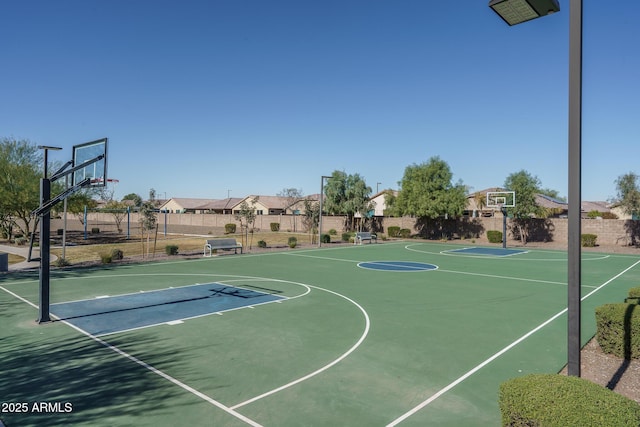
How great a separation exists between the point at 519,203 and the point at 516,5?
3635 centimetres

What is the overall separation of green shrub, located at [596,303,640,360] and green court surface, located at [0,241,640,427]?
897mm

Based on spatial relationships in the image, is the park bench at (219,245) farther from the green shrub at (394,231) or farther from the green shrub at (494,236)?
the green shrub at (494,236)

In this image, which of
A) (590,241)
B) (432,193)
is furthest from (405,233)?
(590,241)

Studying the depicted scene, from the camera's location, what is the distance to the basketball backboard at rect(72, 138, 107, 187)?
38.1 feet

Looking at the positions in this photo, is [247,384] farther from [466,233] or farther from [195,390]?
[466,233]

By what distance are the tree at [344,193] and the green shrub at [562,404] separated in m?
43.7

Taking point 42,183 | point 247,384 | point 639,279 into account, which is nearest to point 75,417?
point 247,384

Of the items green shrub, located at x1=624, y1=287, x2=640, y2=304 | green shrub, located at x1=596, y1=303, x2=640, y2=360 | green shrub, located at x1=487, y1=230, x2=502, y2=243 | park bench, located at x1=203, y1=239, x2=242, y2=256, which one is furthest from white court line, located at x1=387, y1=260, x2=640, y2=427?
green shrub, located at x1=487, y1=230, x2=502, y2=243

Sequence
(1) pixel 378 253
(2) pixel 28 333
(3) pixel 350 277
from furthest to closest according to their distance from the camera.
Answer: (1) pixel 378 253
(3) pixel 350 277
(2) pixel 28 333

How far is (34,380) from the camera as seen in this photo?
22.9 ft

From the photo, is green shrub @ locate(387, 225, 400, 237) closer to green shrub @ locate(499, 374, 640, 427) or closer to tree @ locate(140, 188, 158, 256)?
tree @ locate(140, 188, 158, 256)

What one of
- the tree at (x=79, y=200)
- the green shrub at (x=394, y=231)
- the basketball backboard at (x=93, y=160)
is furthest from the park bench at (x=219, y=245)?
the green shrub at (x=394, y=231)

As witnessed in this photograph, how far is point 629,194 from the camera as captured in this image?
3503 centimetres

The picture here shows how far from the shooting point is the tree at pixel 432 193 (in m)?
40.3
